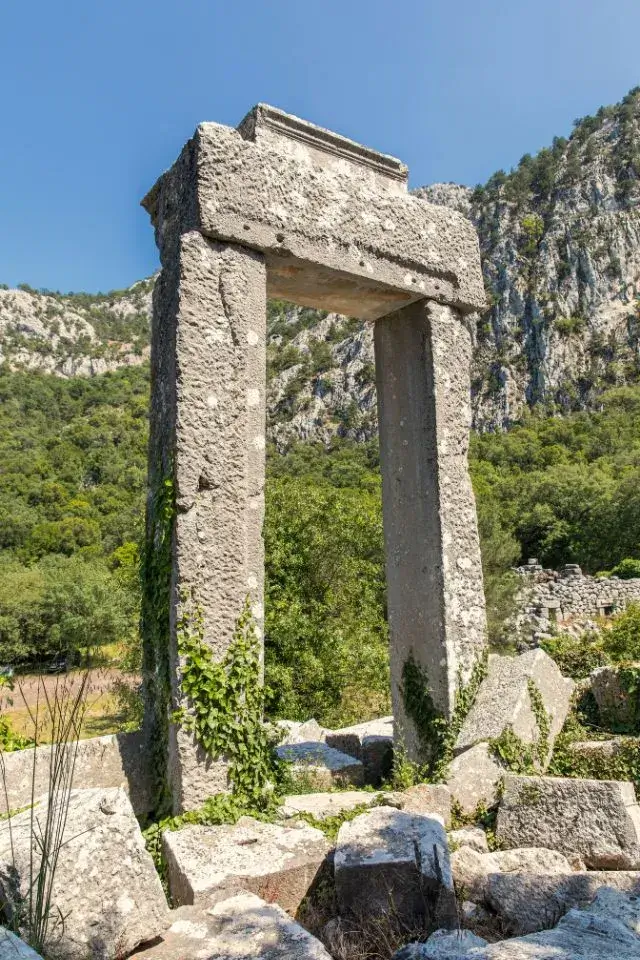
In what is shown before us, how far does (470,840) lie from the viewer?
3900mm

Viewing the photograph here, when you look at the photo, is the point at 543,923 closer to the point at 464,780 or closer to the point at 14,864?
the point at 464,780

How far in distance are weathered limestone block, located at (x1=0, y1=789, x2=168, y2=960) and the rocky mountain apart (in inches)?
2578

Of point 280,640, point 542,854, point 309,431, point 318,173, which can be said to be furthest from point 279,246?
point 309,431

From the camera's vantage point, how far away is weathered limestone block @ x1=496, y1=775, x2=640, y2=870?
12.2 feet

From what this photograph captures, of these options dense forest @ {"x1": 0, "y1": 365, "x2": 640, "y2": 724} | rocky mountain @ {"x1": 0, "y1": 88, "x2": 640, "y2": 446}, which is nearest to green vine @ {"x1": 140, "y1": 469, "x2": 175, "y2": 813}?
dense forest @ {"x1": 0, "y1": 365, "x2": 640, "y2": 724}

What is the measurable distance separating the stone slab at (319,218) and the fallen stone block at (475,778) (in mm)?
3717

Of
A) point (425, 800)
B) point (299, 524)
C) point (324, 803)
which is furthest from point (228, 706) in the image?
point (299, 524)

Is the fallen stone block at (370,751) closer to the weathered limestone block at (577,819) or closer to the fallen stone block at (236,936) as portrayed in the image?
the weathered limestone block at (577,819)

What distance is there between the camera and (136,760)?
176 inches

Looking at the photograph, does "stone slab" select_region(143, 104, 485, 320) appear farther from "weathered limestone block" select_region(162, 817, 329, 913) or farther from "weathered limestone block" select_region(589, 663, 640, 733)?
"weathered limestone block" select_region(162, 817, 329, 913)

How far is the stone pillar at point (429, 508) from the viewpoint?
542 cm

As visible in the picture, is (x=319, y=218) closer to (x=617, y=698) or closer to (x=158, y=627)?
(x=158, y=627)

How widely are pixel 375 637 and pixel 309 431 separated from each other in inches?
2420

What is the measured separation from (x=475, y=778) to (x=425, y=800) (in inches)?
21.3
